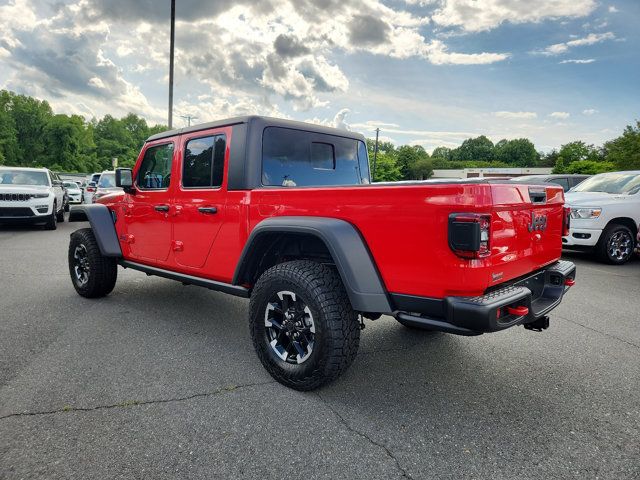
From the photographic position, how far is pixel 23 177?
1245 centimetres

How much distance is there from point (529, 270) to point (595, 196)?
22.0 feet

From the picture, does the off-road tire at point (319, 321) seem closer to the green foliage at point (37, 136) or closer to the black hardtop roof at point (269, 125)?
the black hardtop roof at point (269, 125)

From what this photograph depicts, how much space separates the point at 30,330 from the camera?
399 cm

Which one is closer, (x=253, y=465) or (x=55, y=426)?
(x=253, y=465)

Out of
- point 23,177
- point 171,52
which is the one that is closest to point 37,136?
point 171,52

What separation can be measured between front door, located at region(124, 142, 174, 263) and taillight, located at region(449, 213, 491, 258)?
8.99 ft

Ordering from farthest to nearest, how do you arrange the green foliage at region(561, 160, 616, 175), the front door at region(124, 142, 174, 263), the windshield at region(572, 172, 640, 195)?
the green foliage at region(561, 160, 616, 175) < the windshield at region(572, 172, 640, 195) < the front door at region(124, 142, 174, 263)

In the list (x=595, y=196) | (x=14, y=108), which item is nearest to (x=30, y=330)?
(x=595, y=196)

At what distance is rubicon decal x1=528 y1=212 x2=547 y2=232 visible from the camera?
2725 mm

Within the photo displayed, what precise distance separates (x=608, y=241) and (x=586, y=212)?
2.19ft

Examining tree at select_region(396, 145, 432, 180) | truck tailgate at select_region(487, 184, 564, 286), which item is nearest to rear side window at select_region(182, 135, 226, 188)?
truck tailgate at select_region(487, 184, 564, 286)

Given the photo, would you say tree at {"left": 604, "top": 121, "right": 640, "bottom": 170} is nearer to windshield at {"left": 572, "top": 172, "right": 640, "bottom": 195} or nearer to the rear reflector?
windshield at {"left": 572, "top": 172, "right": 640, "bottom": 195}

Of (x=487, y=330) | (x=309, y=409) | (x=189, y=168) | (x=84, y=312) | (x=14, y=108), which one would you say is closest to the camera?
(x=487, y=330)

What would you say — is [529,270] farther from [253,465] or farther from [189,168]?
[189,168]
